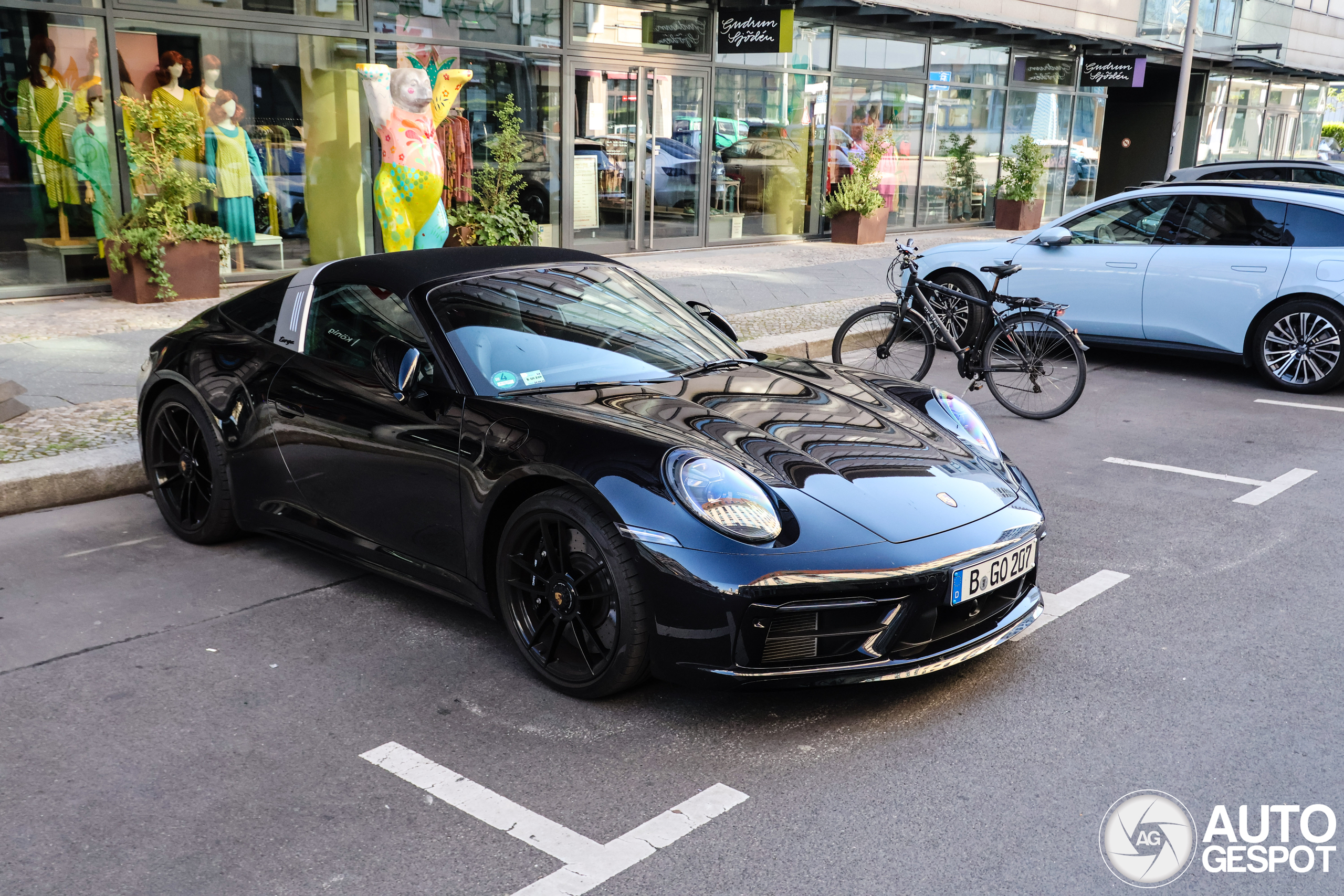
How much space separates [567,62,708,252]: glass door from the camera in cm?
1434

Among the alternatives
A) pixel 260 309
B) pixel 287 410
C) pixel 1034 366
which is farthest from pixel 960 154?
pixel 287 410

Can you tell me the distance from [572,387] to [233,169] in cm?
855

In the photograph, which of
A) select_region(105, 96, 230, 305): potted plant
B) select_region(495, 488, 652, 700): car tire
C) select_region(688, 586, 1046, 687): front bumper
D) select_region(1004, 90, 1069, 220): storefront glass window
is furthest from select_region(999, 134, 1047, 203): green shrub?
select_region(495, 488, 652, 700): car tire

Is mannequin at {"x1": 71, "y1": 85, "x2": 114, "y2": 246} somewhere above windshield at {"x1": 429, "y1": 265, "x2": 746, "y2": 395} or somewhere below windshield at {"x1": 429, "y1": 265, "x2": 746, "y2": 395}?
above

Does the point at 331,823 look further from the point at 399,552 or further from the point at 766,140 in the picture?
the point at 766,140

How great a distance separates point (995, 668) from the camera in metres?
3.98

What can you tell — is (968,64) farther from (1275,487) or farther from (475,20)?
(1275,487)

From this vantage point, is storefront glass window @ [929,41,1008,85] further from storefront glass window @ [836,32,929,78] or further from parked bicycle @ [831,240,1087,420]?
parked bicycle @ [831,240,1087,420]

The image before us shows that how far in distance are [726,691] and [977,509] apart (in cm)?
103

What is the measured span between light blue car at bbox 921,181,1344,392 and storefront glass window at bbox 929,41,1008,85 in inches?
418

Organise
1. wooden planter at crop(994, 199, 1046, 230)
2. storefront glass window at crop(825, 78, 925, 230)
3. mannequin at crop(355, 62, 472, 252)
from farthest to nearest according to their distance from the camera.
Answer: wooden planter at crop(994, 199, 1046, 230), storefront glass window at crop(825, 78, 925, 230), mannequin at crop(355, 62, 472, 252)

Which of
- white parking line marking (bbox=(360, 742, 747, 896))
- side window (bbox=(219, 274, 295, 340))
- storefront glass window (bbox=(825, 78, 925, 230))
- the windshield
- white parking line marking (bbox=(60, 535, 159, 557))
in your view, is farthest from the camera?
storefront glass window (bbox=(825, 78, 925, 230))

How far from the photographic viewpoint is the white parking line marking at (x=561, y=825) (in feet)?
9.11

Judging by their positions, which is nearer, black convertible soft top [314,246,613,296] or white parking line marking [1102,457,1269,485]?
black convertible soft top [314,246,613,296]
